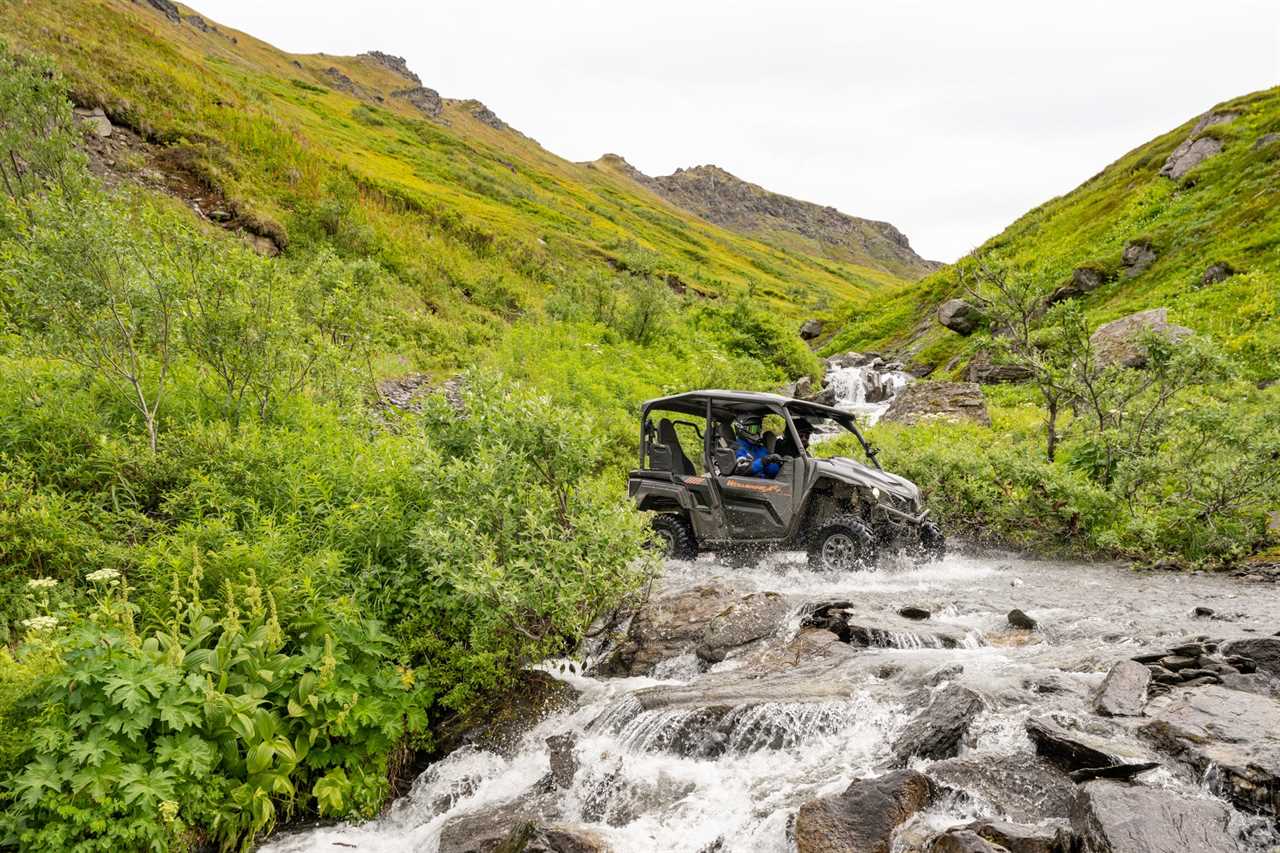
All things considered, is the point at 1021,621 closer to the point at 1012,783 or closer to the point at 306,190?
the point at 1012,783

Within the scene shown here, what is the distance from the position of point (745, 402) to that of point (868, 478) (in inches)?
83.6

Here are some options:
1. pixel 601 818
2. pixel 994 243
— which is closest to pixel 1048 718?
pixel 601 818

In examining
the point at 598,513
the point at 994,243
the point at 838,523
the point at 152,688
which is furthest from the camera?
the point at 994,243

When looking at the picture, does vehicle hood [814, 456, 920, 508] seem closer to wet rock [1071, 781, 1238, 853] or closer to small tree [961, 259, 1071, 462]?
small tree [961, 259, 1071, 462]

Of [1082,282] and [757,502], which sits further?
[1082,282]

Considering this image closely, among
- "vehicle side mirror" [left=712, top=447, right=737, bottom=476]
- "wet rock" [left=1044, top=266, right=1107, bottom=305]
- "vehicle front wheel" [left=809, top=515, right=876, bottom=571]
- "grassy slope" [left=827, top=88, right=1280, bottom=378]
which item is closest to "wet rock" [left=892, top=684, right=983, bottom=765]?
"vehicle front wheel" [left=809, top=515, right=876, bottom=571]

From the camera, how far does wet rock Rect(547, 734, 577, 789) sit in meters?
5.85

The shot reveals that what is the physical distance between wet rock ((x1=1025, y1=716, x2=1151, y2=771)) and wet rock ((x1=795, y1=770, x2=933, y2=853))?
2.99ft

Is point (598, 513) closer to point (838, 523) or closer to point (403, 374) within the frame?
point (838, 523)

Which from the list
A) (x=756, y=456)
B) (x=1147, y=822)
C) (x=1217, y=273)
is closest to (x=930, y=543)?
(x=756, y=456)

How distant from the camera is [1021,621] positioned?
7891mm

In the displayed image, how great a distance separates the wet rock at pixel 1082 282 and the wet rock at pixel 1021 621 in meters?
24.6

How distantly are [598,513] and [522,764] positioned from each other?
2495 millimetres

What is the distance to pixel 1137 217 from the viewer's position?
3228 cm
